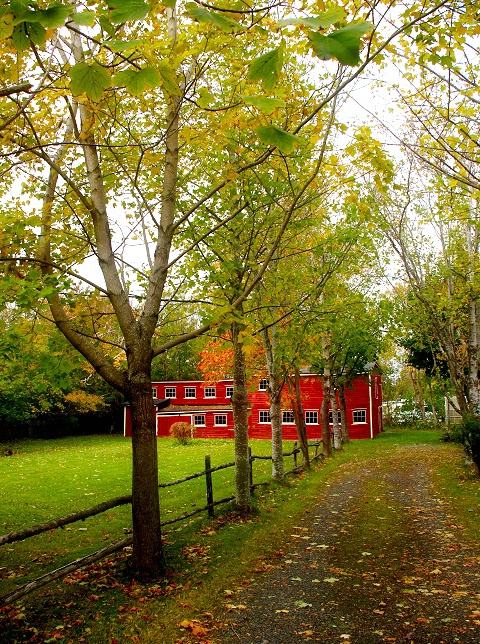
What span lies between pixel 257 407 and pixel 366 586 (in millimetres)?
36675

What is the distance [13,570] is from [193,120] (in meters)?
8.04

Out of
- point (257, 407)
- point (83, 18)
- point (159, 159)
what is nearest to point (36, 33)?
point (83, 18)

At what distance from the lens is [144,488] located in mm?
6855

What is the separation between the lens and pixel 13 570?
24.9 ft

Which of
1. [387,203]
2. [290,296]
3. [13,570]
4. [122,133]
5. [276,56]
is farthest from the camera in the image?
[387,203]

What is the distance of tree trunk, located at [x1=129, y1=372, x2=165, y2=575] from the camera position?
6785 mm

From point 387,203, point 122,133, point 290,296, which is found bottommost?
point 290,296

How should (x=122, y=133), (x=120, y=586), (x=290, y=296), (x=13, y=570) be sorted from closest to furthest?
(x=120, y=586) → (x=13, y=570) → (x=122, y=133) → (x=290, y=296)

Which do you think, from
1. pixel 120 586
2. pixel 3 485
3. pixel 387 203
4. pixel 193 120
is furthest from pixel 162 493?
pixel 387 203

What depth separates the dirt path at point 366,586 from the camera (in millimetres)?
5188

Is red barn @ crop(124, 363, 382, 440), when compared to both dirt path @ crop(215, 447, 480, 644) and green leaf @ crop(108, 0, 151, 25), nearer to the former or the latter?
dirt path @ crop(215, 447, 480, 644)

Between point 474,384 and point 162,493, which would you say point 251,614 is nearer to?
point 162,493

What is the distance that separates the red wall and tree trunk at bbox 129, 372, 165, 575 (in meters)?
29.0

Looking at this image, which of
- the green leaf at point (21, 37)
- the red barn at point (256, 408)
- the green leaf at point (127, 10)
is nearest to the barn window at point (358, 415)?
the red barn at point (256, 408)
